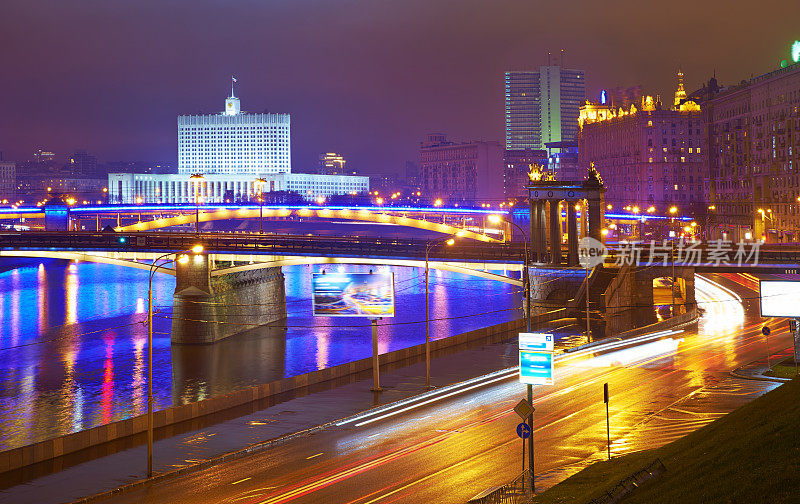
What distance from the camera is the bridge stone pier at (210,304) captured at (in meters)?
79.5

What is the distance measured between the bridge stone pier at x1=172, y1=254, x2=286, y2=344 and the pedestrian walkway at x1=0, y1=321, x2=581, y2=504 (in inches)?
1079

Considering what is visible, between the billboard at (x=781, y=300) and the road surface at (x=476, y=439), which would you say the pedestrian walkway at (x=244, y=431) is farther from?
the billboard at (x=781, y=300)

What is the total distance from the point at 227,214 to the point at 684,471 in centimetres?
14608

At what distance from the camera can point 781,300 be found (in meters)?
50.1

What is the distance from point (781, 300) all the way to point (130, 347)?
50.8 meters

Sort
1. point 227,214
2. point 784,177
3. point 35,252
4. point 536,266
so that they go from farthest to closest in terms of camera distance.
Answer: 1. point 227,214
2. point 784,177
3. point 35,252
4. point 536,266

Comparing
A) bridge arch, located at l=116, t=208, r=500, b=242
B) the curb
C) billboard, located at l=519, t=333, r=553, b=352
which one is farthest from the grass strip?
bridge arch, located at l=116, t=208, r=500, b=242

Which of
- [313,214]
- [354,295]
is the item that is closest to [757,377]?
[354,295]

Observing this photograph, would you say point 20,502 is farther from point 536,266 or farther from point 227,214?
point 227,214

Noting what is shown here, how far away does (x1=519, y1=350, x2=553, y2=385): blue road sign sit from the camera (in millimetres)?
29328

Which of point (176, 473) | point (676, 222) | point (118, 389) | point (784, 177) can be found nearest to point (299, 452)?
point (176, 473)

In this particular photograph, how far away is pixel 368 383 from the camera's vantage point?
172 feet

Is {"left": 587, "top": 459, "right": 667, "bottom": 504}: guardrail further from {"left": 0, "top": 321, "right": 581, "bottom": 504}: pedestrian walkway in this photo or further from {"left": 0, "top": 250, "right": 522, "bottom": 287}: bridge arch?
{"left": 0, "top": 250, "right": 522, "bottom": 287}: bridge arch

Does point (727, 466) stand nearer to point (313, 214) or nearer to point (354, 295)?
point (354, 295)
